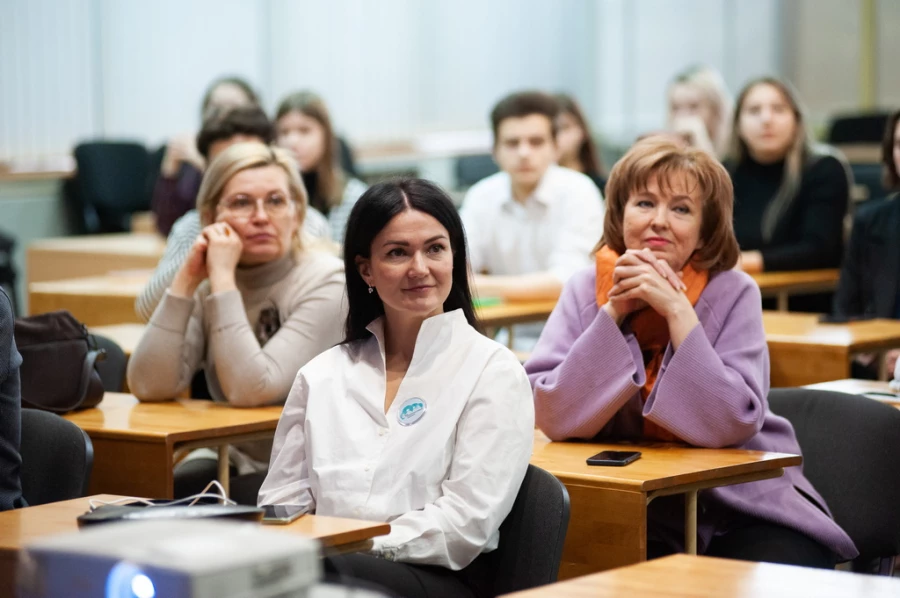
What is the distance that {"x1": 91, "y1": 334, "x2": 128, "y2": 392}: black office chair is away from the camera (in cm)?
364

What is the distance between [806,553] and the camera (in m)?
2.59

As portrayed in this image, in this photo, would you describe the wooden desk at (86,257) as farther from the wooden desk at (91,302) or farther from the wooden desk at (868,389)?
the wooden desk at (868,389)

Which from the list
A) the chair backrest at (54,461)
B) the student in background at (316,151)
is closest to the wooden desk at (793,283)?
the student in background at (316,151)

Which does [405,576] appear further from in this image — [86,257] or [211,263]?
[86,257]

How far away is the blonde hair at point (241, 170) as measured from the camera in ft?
11.1

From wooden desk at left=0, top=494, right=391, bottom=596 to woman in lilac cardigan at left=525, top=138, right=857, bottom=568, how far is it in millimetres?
835

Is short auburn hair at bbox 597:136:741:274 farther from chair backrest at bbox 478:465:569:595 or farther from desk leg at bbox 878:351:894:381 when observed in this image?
desk leg at bbox 878:351:894:381

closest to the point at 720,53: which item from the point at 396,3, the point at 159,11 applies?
the point at 396,3

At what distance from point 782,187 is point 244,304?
271 centimetres

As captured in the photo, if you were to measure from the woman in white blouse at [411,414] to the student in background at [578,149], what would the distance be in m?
3.63

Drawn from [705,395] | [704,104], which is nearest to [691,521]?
[705,395]

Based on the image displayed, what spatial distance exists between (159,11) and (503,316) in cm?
442

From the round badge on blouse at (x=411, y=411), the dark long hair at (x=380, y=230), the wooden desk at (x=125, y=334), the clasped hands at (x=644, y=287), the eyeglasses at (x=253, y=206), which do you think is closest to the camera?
the round badge on blouse at (x=411, y=411)

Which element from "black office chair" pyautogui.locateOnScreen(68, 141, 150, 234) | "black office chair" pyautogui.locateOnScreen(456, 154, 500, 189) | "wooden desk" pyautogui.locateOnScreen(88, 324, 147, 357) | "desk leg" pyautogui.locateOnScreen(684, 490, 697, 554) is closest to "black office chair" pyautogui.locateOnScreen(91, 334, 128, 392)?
"wooden desk" pyautogui.locateOnScreen(88, 324, 147, 357)
